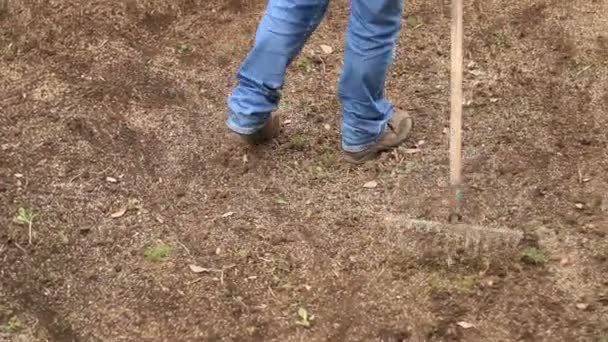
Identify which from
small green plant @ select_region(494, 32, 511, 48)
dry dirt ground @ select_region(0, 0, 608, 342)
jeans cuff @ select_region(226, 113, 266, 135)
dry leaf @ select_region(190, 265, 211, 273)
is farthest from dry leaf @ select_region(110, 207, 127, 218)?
small green plant @ select_region(494, 32, 511, 48)

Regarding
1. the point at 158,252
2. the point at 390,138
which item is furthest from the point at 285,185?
the point at 158,252

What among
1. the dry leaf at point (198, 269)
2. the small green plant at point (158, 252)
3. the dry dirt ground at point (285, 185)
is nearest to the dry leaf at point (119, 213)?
the dry dirt ground at point (285, 185)

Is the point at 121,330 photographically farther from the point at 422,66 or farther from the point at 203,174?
the point at 422,66

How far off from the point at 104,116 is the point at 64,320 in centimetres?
106

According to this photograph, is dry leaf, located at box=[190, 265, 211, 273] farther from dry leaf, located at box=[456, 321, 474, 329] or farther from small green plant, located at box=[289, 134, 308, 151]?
dry leaf, located at box=[456, 321, 474, 329]

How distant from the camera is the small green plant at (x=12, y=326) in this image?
9.18ft

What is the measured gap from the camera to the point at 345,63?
316 cm

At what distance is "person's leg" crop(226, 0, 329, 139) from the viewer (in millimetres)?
3076

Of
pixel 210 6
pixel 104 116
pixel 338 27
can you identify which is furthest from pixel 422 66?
pixel 104 116

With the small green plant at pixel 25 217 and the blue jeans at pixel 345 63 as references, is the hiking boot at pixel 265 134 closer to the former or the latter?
the blue jeans at pixel 345 63

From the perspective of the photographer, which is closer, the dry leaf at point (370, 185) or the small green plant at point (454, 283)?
the small green plant at point (454, 283)

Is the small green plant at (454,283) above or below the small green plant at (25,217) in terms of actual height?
above

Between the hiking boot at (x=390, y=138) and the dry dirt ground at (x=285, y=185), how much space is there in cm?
5

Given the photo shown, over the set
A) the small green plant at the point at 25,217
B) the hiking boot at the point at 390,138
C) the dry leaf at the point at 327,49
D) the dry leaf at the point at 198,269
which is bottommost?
the small green plant at the point at 25,217
